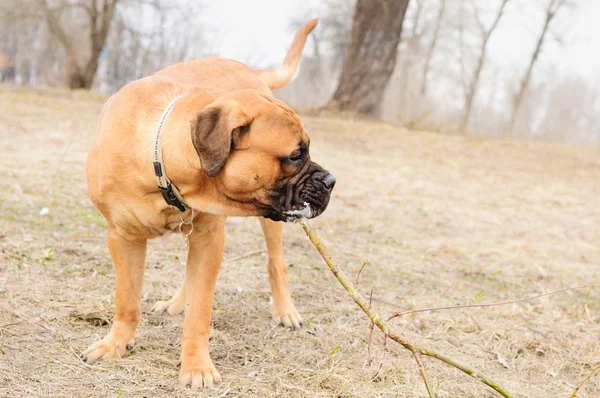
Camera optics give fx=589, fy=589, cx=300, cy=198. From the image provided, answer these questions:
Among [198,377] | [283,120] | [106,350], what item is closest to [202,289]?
[198,377]

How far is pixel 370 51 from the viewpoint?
15.0 metres

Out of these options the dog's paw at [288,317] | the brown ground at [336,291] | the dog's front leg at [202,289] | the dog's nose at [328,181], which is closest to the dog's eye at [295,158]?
the dog's nose at [328,181]

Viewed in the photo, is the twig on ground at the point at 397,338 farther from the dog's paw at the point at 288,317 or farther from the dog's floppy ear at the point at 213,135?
the dog's paw at the point at 288,317

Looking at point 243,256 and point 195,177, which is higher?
point 195,177

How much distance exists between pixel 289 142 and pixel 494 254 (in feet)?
16.6

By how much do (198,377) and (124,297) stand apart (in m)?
0.71

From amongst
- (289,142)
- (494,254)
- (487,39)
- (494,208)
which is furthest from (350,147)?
(487,39)

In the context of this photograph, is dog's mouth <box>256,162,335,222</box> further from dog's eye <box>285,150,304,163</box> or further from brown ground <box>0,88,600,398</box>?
brown ground <box>0,88,600,398</box>

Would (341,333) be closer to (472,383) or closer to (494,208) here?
(472,383)

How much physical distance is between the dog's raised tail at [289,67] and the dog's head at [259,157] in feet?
5.16

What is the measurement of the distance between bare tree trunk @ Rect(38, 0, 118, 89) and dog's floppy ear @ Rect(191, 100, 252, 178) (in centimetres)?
1838

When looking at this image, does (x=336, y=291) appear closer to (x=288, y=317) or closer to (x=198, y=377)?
(x=288, y=317)

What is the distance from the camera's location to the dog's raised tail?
468cm

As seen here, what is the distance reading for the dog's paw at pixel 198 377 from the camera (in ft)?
10.5
